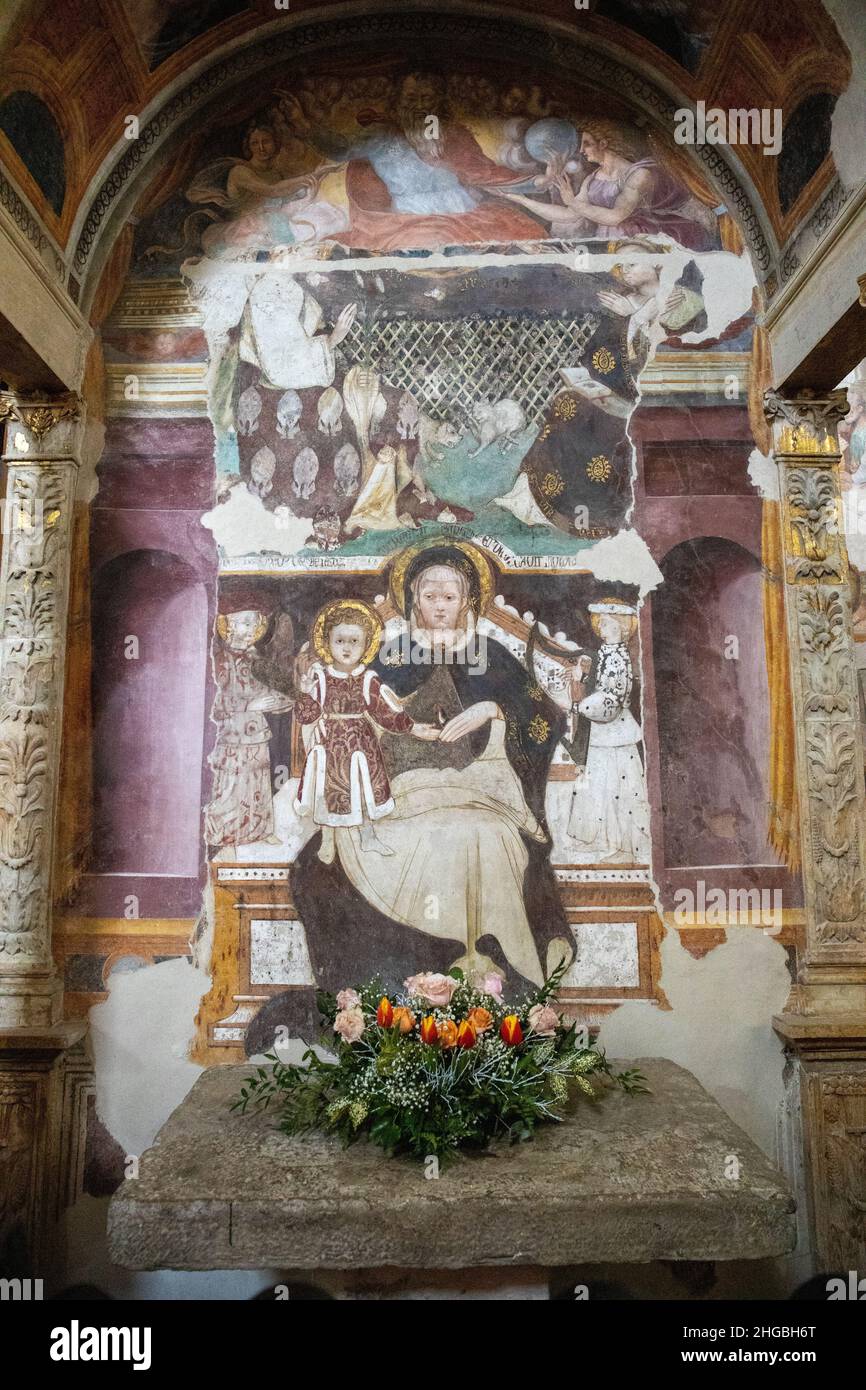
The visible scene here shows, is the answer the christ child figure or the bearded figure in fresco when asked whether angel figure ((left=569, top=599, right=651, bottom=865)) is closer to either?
the christ child figure

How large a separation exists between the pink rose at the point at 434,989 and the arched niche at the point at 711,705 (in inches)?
62.6

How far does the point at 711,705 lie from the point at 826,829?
2.85 feet

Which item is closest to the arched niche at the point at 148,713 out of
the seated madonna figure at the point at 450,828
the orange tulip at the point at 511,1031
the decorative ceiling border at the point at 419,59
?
the seated madonna figure at the point at 450,828

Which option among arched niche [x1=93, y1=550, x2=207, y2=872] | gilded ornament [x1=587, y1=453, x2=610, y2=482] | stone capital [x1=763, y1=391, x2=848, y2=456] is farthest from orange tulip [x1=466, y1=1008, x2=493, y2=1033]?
stone capital [x1=763, y1=391, x2=848, y2=456]

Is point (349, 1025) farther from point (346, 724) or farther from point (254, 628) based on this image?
point (254, 628)

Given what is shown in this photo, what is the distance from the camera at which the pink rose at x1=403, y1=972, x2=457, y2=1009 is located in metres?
3.95

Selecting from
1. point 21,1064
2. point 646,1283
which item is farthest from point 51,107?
point 646,1283

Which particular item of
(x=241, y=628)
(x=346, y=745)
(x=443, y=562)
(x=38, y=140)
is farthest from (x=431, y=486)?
(x=38, y=140)

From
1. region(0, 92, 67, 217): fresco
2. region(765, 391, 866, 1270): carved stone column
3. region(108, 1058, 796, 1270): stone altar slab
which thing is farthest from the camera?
region(765, 391, 866, 1270): carved stone column

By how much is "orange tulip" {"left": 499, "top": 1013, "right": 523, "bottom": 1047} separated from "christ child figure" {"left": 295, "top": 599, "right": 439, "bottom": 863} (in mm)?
1336

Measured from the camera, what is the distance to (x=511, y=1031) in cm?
391

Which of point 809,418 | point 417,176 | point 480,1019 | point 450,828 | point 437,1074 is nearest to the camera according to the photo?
point 437,1074

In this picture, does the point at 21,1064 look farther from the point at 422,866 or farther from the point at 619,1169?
the point at 619,1169

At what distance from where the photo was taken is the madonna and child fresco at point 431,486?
16.5 feet
